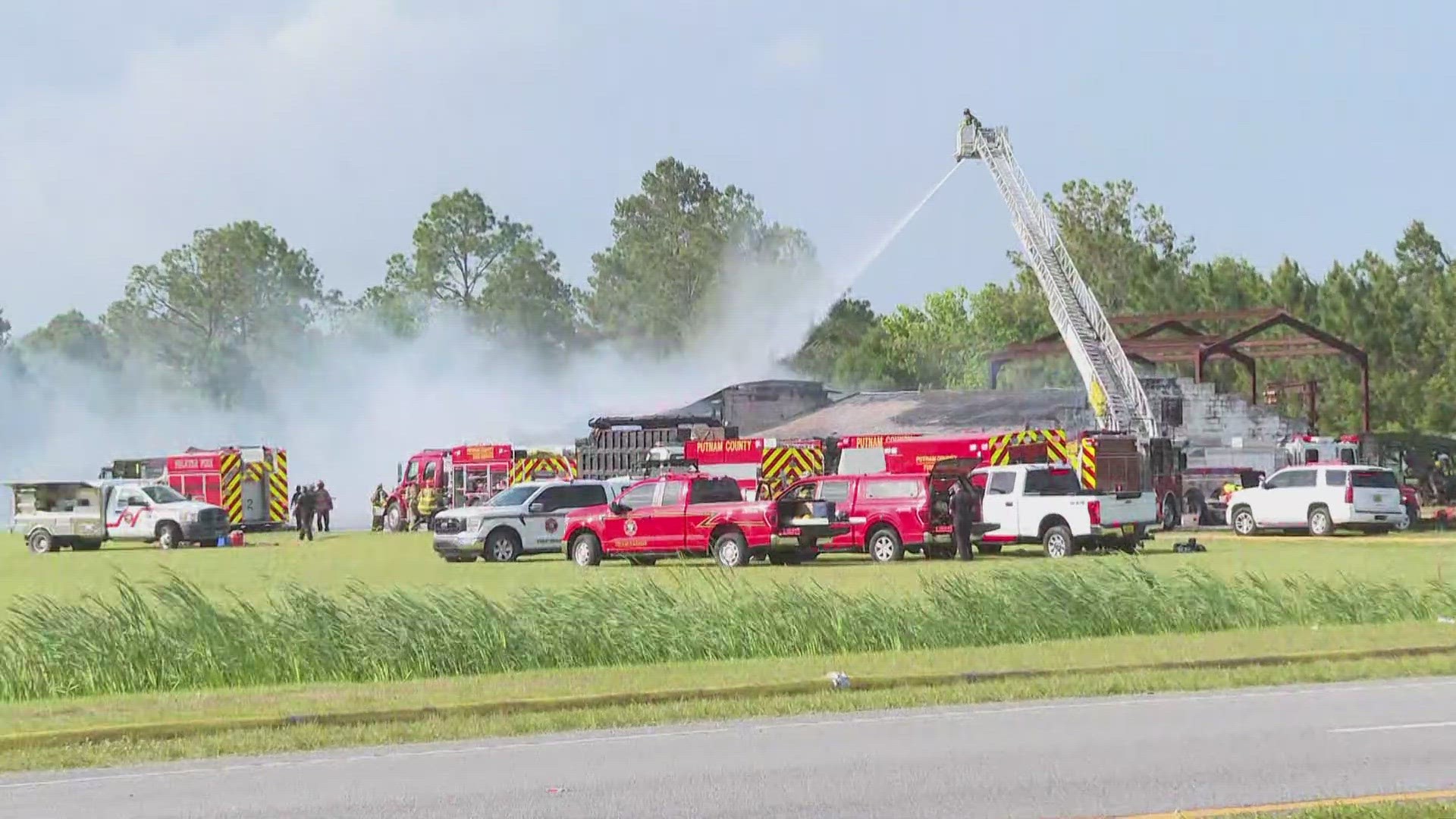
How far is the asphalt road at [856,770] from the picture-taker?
10523 millimetres

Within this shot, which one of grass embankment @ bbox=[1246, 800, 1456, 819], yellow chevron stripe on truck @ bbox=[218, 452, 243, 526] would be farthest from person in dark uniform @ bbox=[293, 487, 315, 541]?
grass embankment @ bbox=[1246, 800, 1456, 819]

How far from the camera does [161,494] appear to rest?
168ft

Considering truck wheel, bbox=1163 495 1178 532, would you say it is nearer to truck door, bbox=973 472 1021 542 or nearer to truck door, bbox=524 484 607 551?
truck door, bbox=973 472 1021 542

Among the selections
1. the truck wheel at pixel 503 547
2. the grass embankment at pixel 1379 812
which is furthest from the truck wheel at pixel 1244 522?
the grass embankment at pixel 1379 812

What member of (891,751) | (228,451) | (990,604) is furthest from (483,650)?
(228,451)

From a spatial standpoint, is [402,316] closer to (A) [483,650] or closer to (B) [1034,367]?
(B) [1034,367]

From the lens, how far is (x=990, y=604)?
805 inches

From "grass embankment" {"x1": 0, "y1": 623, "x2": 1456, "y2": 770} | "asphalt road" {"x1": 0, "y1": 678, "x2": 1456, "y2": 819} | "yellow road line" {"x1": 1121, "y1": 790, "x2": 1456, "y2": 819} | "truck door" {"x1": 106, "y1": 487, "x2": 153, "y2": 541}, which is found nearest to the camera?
"yellow road line" {"x1": 1121, "y1": 790, "x2": 1456, "y2": 819}

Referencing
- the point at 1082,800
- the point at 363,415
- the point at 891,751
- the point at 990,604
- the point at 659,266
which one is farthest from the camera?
the point at 659,266

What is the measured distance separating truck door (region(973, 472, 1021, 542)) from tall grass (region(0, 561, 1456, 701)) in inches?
585

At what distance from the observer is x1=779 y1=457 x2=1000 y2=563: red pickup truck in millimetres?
36156

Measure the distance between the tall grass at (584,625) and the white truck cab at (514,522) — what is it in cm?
1738

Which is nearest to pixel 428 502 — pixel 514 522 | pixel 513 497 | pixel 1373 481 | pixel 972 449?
pixel 513 497

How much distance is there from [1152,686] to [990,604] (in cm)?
437
